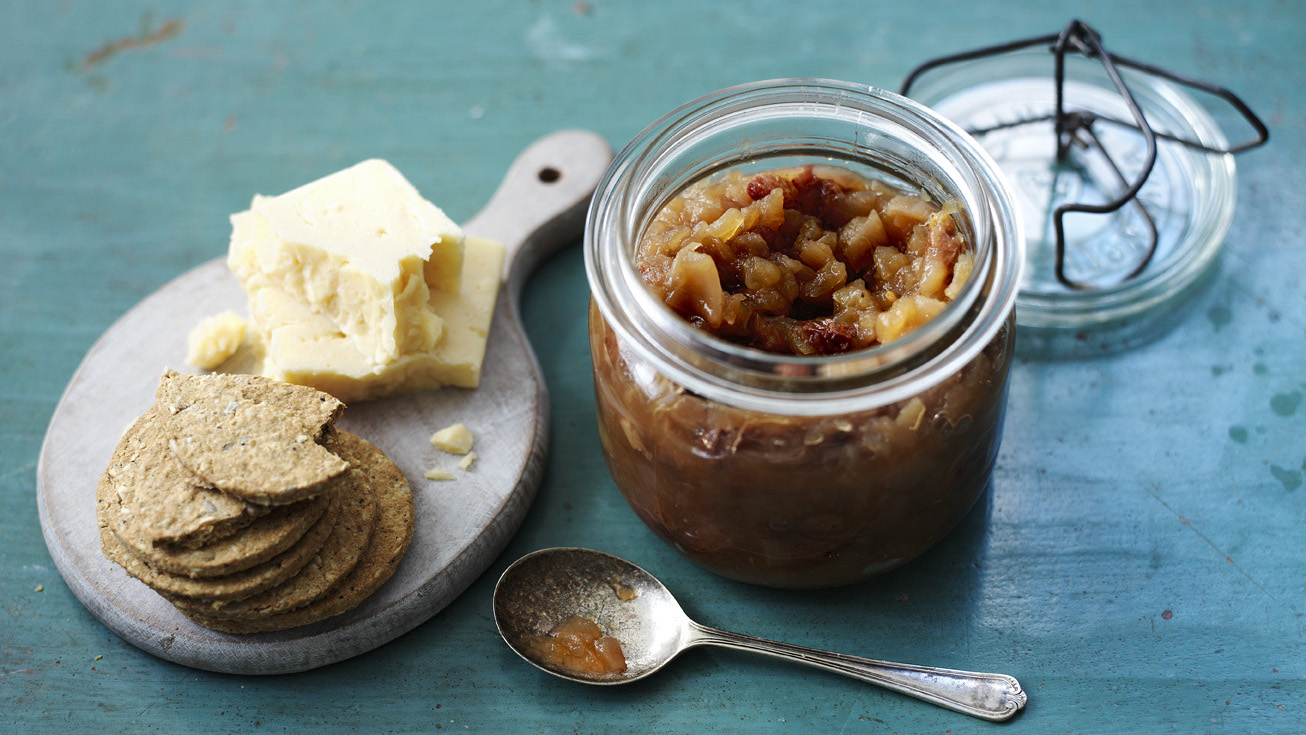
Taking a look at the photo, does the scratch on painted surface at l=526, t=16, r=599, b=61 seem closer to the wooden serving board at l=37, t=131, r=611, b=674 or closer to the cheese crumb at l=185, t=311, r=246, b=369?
the wooden serving board at l=37, t=131, r=611, b=674

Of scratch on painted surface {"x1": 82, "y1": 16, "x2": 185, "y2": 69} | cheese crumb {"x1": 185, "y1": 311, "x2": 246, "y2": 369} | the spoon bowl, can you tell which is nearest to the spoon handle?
the spoon bowl

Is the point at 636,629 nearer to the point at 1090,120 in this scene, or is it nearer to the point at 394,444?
the point at 394,444

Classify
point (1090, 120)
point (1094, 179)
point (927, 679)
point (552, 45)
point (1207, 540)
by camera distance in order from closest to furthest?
point (927, 679)
point (1207, 540)
point (1090, 120)
point (1094, 179)
point (552, 45)

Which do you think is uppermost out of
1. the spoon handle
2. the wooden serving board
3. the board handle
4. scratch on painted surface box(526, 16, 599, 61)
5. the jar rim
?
the jar rim

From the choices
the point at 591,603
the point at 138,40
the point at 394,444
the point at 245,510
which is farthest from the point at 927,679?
the point at 138,40

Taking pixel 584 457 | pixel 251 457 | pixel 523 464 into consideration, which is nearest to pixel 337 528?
pixel 251 457

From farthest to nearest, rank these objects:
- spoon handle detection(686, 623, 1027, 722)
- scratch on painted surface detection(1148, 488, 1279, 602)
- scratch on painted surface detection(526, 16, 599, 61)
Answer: scratch on painted surface detection(526, 16, 599, 61) → scratch on painted surface detection(1148, 488, 1279, 602) → spoon handle detection(686, 623, 1027, 722)

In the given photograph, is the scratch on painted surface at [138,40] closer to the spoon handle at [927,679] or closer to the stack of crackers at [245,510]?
the stack of crackers at [245,510]
